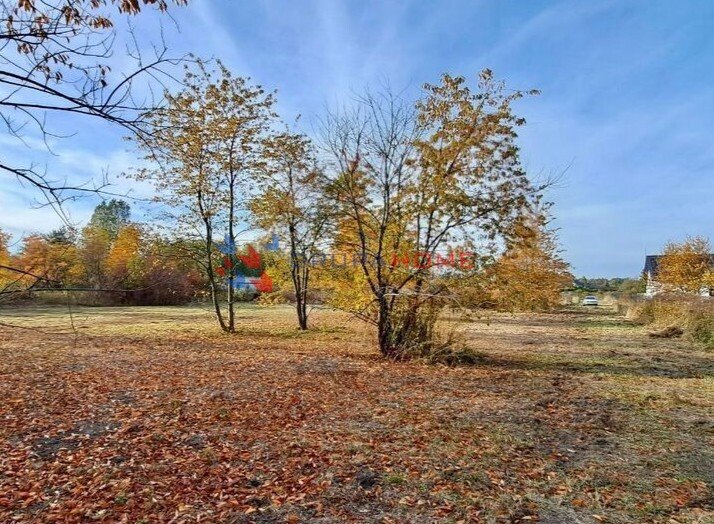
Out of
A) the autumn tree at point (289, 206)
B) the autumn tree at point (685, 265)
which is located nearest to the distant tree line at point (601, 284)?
the autumn tree at point (685, 265)

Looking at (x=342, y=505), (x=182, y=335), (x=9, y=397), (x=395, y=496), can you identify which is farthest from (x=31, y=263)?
(x=182, y=335)

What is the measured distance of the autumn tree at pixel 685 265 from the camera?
2786 cm

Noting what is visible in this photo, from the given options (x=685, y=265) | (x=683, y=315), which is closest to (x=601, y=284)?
(x=685, y=265)

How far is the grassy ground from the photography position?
327 cm

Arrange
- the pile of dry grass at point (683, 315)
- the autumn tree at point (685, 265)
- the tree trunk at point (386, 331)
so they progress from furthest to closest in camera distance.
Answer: the autumn tree at point (685, 265) < the pile of dry grass at point (683, 315) < the tree trunk at point (386, 331)

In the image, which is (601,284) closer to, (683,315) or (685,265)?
(685,265)

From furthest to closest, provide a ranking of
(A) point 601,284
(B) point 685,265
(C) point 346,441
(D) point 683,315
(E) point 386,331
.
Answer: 1. (A) point 601,284
2. (B) point 685,265
3. (D) point 683,315
4. (E) point 386,331
5. (C) point 346,441

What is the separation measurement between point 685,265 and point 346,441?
1269 inches

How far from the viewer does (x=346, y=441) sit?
15.0 ft

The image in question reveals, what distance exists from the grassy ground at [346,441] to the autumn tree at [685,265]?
22.5 meters

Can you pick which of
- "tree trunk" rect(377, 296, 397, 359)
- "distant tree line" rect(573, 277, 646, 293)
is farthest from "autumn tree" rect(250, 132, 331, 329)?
"distant tree line" rect(573, 277, 646, 293)

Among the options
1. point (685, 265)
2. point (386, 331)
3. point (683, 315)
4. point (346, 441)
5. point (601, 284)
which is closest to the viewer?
point (346, 441)

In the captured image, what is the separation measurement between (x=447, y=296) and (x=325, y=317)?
1144 centimetres

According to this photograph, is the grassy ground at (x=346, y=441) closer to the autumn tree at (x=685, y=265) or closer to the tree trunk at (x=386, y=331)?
the tree trunk at (x=386, y=331)
